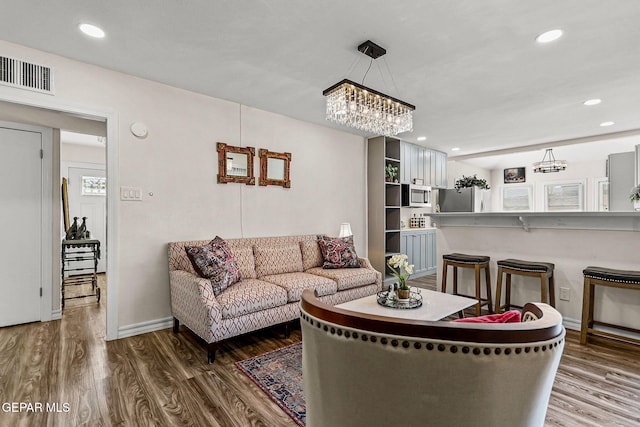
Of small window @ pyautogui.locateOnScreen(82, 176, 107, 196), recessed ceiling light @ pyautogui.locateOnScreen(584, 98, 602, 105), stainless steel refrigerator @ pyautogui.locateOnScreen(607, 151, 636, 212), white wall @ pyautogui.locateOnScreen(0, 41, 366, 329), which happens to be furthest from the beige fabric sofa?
stainless steel refrigerator @ pyautogui.locateOnScreen(607, 151, 636, 212)

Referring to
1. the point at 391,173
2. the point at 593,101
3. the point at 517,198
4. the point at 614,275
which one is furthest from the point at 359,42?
the point at 517,198

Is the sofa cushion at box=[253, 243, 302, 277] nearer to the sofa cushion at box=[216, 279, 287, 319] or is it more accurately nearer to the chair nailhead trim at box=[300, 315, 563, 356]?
the sofa cushion at box=[216, 279, 287, 319]

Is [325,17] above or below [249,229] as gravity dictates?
above

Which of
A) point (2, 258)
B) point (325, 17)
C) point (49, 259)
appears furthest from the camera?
point (49, 259)

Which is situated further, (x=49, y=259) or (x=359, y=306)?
(x=49, y=259)

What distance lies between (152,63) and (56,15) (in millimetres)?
717

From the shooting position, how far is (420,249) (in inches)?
233

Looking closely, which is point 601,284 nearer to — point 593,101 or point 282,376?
point 593,101

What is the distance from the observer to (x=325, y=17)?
6.75ft

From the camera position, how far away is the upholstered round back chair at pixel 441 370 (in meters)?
0.76

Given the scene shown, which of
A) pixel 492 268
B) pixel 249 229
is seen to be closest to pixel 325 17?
pixel 249 229

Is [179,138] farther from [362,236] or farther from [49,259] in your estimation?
[362,236]

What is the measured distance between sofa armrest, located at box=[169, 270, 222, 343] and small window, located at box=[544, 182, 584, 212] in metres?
8.51

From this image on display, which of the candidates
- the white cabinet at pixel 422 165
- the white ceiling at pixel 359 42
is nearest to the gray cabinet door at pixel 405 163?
the white cabinet at pixel 422 165
